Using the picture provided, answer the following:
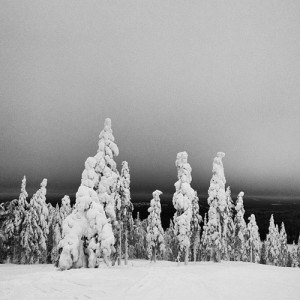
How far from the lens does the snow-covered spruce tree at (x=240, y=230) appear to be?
186 ft

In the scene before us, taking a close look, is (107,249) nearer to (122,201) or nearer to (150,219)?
(122,201)

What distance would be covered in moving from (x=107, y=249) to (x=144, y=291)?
974 centimetres

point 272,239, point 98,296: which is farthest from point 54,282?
point 272,239

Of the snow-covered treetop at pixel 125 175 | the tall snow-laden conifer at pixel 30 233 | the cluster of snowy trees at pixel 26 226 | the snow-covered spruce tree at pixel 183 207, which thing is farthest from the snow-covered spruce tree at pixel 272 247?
the tall snow-laden conifer at pixel 30 233

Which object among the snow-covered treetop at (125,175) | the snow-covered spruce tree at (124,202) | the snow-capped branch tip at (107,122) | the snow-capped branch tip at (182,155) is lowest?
the snow-covered spruce tree at (124,202)

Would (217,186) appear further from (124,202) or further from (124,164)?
(124,164)

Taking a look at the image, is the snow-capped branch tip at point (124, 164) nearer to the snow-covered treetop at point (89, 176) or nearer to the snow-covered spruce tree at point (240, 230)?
the snow-covered treetop at point (89, 176)

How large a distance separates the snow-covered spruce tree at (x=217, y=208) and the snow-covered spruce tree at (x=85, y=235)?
2079cm

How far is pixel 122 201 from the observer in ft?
126

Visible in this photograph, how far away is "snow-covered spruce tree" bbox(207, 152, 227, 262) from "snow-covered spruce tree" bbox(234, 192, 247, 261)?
666 inches

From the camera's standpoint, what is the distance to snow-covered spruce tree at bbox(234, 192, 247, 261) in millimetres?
56619

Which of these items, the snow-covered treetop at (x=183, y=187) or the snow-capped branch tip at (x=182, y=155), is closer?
the snow-covered treetop at (x=183, y=187)

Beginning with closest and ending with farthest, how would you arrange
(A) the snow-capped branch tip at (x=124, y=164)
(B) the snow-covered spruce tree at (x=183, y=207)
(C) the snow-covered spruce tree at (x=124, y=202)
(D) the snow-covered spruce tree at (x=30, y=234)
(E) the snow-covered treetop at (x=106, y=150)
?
1. (E) the snow-covered treetop at (x=106, y=150)
2. (B) the snow-covered spruce tree at (x=183, y=207)
3. (C) the snow-covered spruce tree at (x=124, y=202)
4. (A) the snow-capped branch tip at (x=124, y=164)
5. (D) the snow-covered spruce tree at (x=30, y=234)

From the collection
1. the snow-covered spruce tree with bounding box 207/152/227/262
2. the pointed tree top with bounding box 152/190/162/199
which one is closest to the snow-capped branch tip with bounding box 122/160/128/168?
the pointed tree top with bounding box 152/190/162/199
